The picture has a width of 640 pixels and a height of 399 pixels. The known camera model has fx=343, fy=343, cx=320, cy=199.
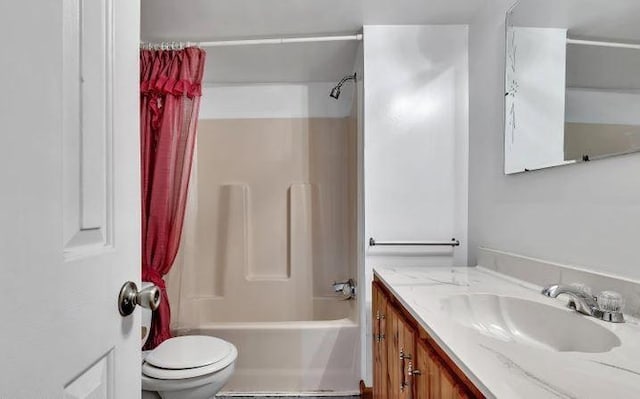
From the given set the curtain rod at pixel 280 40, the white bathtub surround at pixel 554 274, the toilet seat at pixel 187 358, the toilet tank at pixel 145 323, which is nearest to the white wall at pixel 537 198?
the white bathtub surround at pixel 554 274

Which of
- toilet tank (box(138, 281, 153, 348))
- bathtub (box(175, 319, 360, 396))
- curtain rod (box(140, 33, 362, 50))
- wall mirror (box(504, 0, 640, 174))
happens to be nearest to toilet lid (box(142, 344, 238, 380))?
toilet tank (box(138, 281, 153, 348))

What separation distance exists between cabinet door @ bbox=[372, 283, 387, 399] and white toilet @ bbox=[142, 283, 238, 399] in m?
0.68

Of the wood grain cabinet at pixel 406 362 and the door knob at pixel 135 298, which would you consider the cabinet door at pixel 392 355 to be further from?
the door knob at pixel 135 298

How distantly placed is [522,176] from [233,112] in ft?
6.95

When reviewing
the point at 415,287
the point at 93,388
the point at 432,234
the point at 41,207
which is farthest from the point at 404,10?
the point at 93,388

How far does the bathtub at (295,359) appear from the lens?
204cm

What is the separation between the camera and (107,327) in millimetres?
619

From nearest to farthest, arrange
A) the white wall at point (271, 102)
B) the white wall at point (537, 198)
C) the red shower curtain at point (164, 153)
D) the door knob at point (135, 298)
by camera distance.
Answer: the door knob at point (135, 298)
the white wall at point (537, 198)
the red shower curtain at point (164, 153)
the white wall at point (271, 102)

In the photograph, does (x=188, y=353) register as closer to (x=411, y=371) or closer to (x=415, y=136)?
(x=411, y=371)

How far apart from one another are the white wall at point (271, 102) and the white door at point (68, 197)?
2.02m

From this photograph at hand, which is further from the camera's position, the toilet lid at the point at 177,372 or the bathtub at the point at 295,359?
the bathtub at the point at 295,359

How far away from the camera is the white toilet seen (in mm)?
1457

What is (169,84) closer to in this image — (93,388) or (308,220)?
(308,220)

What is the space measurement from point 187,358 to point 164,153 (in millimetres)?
1009
